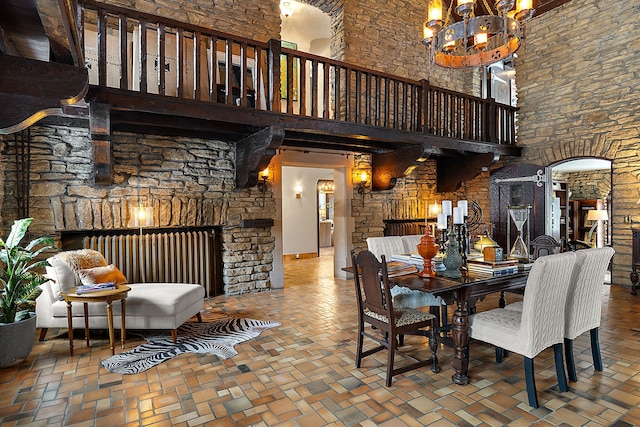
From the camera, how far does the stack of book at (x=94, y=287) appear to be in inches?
124

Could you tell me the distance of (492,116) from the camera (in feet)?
21.5

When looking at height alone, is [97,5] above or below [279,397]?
above

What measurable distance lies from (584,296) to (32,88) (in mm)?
3957

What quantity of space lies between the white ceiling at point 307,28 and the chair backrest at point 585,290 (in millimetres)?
6438

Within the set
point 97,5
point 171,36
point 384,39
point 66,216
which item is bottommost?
point 66,216

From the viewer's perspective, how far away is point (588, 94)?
592 cm

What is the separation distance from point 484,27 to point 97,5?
3.55 metres

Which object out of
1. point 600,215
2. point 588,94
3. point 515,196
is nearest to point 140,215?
point 515,196

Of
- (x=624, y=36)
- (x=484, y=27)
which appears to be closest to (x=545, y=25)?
(x=624, y=36)

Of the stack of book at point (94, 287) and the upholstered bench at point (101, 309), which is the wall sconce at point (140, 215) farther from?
the stack of book at point (94, 287)

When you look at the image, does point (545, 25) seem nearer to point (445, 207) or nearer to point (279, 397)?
point (445, 207)

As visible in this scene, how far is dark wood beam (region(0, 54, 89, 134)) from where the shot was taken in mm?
2102

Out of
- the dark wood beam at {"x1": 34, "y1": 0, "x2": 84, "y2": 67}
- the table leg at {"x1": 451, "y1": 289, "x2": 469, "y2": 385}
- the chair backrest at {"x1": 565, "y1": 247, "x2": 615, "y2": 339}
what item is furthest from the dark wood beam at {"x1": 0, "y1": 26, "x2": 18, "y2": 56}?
the chair backrest at {"x1": 565, "y1": 247, "x2": 615, "y2": 339}

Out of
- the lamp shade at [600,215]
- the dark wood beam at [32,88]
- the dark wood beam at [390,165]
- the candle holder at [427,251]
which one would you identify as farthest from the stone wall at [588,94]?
the dark wood beam at [32,88]
